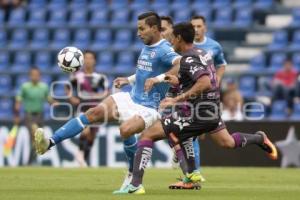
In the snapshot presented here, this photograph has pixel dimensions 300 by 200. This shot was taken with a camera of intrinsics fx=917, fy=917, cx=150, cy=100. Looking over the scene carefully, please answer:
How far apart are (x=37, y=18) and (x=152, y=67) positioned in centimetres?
1571

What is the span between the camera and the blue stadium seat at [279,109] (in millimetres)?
19945

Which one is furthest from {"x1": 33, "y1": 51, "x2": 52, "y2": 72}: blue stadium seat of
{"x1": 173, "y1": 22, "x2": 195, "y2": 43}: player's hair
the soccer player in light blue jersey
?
{"x1": 173, "y1": 22, "x2": 195, "y2": 43}: player's hair

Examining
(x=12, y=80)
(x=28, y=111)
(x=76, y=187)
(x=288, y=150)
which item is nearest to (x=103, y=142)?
(x=28, y=111)

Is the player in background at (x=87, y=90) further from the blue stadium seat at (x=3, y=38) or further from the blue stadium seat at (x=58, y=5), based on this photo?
the blue stadium seat at (x=58, y=5)

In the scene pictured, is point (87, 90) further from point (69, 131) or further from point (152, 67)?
point (69, 131)

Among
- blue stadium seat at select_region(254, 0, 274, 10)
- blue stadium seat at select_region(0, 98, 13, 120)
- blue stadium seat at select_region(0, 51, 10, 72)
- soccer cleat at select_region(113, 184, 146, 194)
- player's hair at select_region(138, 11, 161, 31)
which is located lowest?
blue stadium seat at select_region(0, 98, 13, 120)

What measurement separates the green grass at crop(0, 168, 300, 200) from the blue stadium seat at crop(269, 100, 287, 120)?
197 inches

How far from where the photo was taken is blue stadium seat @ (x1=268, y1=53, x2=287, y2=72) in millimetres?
21562

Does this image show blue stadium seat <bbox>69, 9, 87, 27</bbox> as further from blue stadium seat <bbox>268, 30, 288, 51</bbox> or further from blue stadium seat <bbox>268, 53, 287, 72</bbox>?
blue stadium seat <bbox>268, 53, 287, 72</bbox>

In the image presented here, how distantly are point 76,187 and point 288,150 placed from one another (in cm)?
764

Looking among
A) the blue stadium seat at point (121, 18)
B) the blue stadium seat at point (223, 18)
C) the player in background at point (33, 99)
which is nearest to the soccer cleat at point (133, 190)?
the player in background at point (33, 99)

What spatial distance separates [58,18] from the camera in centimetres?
2577

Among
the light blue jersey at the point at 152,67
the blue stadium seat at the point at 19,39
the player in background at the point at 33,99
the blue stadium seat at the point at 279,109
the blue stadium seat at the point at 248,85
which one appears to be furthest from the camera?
the blue stadium seat at the point at 19,39

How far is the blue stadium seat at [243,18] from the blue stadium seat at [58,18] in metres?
5.07
